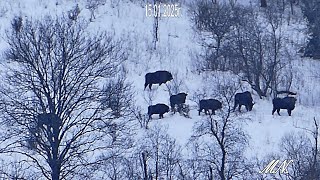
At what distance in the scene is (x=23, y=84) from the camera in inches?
947

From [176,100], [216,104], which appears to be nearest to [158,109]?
[176,100]

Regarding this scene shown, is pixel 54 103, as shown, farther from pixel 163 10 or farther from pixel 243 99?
pixel 163 10

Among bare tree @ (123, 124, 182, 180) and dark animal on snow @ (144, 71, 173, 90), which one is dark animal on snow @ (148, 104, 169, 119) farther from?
dark animal on snow @ (144, 71, 173, 90)

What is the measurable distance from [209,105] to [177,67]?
7.22 metres

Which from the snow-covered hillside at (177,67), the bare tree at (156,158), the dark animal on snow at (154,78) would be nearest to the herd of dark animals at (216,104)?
the snow-covered hillside at (177,67)

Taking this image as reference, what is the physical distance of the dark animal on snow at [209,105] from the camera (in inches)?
1232

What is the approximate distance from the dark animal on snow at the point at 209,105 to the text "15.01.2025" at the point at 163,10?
540 inches

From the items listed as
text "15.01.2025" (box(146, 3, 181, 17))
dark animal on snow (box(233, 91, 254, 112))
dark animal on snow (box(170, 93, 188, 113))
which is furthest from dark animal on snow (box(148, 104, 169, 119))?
text "15.01.2025" (box(146, 3, 181, 17))

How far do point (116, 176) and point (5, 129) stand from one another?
14.0ft

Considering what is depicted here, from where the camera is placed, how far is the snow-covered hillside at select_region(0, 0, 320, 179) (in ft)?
96.1

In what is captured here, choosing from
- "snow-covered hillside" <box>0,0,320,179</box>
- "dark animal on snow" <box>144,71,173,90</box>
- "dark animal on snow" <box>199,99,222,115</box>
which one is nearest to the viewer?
"snow-covered hillside" <box>0,0,320,179</box>

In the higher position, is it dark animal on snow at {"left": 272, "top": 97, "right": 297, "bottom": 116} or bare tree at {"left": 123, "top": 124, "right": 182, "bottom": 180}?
dark animal on snow at {"left": 272, "top": 97, "right": 297, "bottom": 116}

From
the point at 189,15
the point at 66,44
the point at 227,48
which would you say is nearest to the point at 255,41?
the point at 227,48

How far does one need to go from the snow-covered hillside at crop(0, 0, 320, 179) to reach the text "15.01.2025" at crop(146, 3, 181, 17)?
358 mm
